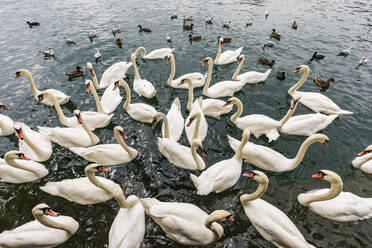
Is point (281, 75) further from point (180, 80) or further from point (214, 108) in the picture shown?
point (180, 80)

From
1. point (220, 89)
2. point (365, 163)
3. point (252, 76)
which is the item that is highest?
point (252, 76)

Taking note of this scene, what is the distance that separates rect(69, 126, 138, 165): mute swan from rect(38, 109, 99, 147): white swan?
59 centimetres


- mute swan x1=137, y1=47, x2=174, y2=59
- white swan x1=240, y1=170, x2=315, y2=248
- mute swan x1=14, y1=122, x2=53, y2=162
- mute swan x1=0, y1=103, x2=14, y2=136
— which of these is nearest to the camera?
white swan x1=240, y1=170, x2=315, y2=248

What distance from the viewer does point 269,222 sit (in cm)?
473

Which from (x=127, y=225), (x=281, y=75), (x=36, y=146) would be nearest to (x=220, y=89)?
(x=281, y=75)

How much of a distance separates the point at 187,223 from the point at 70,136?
5.16 metres

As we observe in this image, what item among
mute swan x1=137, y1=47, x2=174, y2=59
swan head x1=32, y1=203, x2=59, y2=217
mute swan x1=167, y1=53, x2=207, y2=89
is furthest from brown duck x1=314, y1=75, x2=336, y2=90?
swan head x1=32, y1=203, x2=59, y2=217

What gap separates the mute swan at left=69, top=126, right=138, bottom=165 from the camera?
635 cm

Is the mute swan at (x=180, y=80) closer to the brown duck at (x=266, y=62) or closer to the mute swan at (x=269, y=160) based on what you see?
the brown duck at (x=266, y=62)

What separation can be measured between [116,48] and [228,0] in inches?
730

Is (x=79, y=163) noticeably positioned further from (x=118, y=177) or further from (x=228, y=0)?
(x=228, y=0)

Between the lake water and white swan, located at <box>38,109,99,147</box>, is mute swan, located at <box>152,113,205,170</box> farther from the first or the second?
white swan, located at <box>38,109,99,147</box>

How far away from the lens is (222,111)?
8656mm

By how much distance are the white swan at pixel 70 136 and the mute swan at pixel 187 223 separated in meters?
3.76
